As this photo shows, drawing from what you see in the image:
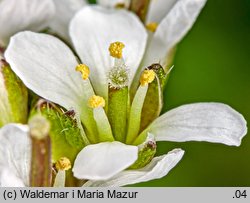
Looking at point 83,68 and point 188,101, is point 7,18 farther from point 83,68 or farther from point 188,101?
point 188,101

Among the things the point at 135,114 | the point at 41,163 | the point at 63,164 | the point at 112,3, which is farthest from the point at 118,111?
the point at 112,3

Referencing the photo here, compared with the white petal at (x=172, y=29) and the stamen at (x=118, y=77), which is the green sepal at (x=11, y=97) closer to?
the stamen at (x=118, y=77)

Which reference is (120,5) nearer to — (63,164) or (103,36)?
(103,36)

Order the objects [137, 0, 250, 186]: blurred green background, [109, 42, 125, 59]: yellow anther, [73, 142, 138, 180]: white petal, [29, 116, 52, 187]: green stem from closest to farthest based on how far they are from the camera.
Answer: [29, 116, 52, 187]: green stem
[73, 142, 138, 180]: white petal
[109, 42, 125, 59]: yellow anther
[137, 0, 250, 186]: blurred green background

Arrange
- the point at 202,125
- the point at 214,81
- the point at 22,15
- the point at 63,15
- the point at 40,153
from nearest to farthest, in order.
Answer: the point at 40,153 → the point at 202,125 → the point at 22,15 → the point at 63,15 → the point at 214,81

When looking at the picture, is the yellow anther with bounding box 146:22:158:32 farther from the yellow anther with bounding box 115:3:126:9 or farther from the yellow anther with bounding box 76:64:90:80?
the yellow anther with bounding box 76:64:90:80

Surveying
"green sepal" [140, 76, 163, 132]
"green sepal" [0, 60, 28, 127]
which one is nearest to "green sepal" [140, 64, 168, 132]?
"green sepal" [140, 76, 163, 132]
